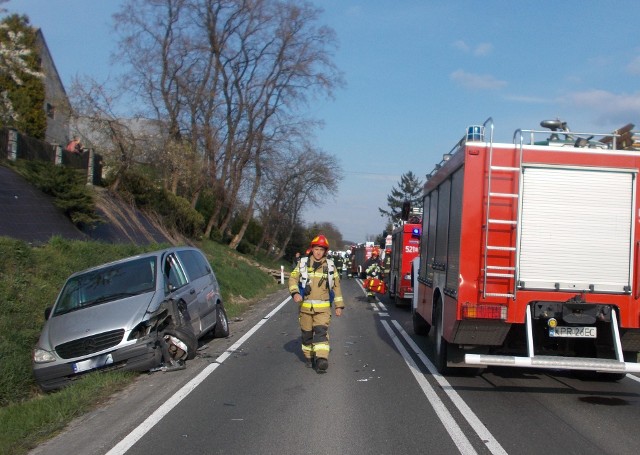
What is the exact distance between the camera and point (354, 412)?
7.22 m

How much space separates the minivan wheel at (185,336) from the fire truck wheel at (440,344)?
3529 millimetres

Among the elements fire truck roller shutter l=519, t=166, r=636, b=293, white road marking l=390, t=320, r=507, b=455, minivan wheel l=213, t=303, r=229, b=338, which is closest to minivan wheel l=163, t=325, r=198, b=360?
minivan wheel l=213, t=303, r=229, b=338

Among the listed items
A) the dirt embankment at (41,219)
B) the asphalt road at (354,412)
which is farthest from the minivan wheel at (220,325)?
the dirt embankment at (41,219)

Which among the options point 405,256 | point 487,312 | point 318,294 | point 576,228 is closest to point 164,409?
point 318,294

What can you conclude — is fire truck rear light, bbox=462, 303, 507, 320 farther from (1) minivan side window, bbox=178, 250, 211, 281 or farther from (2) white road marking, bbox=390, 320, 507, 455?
(1) minivan side window, bbox=178, 250, 211, 281

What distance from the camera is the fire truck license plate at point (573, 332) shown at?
8078 millimetres

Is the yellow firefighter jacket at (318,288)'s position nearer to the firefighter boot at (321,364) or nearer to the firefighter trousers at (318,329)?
the firefighter trousers at (318,329)

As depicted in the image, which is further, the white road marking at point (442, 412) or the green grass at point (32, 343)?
the green grass at point (32, 343)

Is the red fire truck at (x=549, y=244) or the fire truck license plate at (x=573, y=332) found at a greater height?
the red fire truck at (x=549, y=244)

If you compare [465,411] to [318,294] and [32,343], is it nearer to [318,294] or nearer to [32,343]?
[318,294]

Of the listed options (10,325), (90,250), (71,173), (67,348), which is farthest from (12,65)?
(67,348)

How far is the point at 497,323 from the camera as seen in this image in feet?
26.6

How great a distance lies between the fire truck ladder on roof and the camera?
8086mm

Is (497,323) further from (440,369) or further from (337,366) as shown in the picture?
(337,366)
